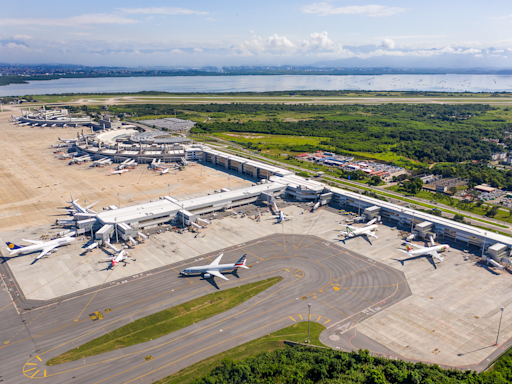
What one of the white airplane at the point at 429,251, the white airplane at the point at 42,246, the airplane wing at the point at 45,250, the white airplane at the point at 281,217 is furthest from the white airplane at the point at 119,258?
the white airplane at the point at 429,251

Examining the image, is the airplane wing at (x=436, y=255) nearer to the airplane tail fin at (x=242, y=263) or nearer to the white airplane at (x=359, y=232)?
the white airplane at (x=359, y=232)

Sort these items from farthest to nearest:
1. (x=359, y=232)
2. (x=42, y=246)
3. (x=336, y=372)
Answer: (x=359, y=232)
(x=42, y=246)
(x=336, y=372)

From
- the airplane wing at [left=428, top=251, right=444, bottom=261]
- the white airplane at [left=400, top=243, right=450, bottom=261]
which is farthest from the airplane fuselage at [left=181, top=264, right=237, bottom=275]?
the airplane wing at [left=428, top=251, right=444, bottom=261]

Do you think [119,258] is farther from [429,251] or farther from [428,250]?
[429,251]

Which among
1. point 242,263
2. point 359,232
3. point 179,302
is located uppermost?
point 359,232

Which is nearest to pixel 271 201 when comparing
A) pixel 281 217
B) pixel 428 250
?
pixel 281 217
